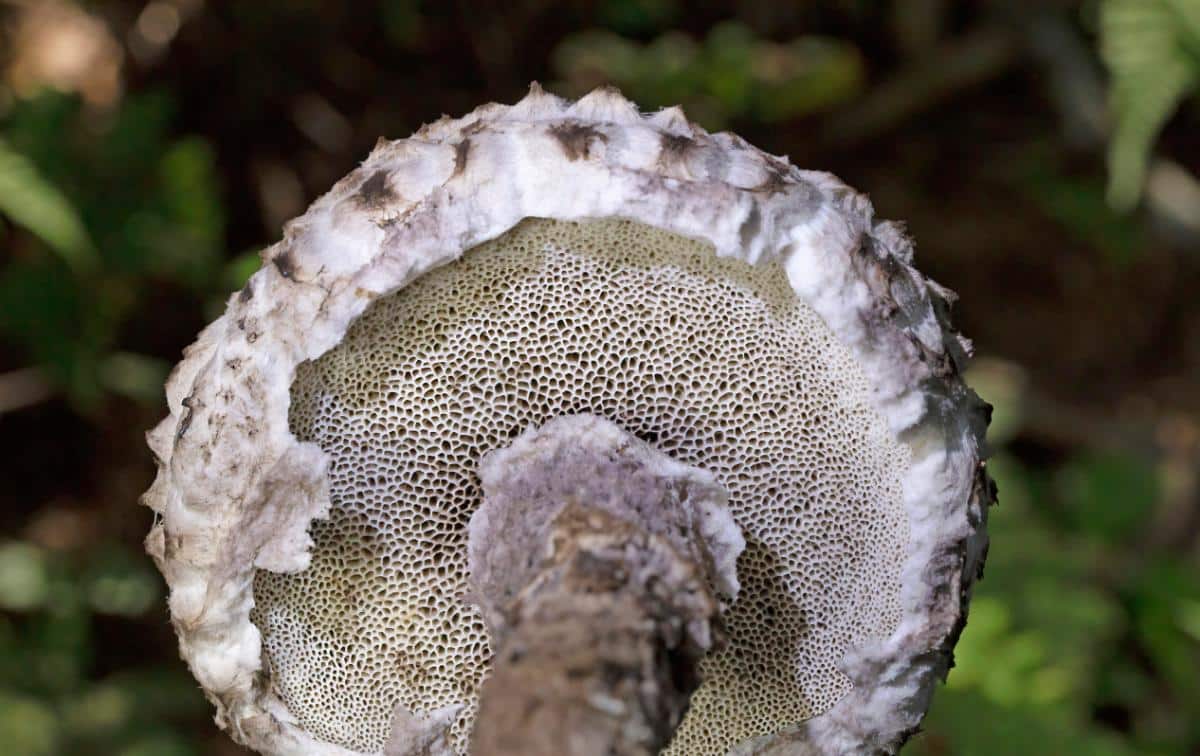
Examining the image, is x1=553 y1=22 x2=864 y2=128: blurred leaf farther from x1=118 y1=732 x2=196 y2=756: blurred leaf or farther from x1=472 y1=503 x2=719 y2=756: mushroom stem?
x1=118 y1=732 x2=196 y2=756: blurred leaf

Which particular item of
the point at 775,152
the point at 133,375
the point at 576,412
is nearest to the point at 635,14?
the point at 775,152

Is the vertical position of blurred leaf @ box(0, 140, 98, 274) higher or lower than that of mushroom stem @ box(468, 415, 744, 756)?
higher

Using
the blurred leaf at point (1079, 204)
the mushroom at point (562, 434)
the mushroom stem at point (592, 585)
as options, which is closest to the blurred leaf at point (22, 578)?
the mushroom at point (562, 434)

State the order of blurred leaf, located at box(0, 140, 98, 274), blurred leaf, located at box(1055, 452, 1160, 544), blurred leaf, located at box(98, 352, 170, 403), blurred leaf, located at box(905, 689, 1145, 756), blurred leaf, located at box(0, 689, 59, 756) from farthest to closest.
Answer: blurred leaf, located at box(1055, 452, 1160, 544)
blurred leaf, located at box(98, 352, 170, 403)
blurred leaf, located at box(0, 689, 59, 756)
blurred leaf, located at box(905, 689, 1145, 756)
blurred leaf, located at box(0, 140, 98, 274)

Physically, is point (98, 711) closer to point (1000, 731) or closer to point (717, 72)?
point (1000, 731)

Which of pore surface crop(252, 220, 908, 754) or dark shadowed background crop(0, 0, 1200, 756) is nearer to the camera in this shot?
pore surface crop(252, 220, 908, 754)

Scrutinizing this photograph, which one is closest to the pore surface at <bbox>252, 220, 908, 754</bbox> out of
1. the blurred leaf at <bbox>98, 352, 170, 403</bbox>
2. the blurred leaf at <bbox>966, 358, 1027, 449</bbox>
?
the blurred leaf at <bbox>98, 352, 170, 403</bbox>

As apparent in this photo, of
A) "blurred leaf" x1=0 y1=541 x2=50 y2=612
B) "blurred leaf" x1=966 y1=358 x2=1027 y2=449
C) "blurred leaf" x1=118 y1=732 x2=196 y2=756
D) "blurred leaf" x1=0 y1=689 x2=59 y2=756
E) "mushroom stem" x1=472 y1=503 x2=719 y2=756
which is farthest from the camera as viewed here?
"blurred leaf" x1=966 y1=358 x2=1027 y2=449

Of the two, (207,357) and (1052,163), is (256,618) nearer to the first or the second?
(207,357)
